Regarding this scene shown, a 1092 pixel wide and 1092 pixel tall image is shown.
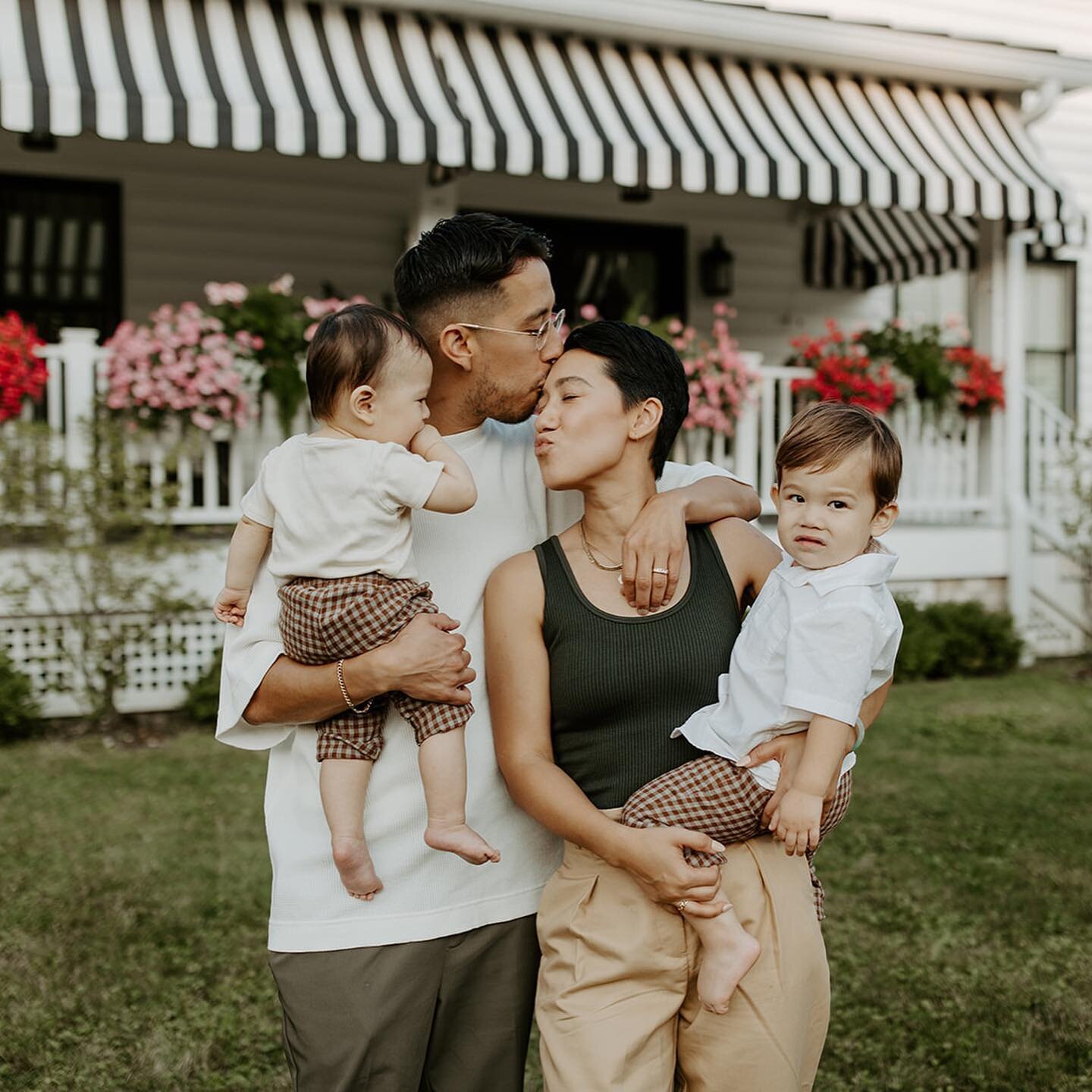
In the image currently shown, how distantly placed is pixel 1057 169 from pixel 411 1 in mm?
7202

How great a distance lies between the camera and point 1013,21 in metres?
12.2

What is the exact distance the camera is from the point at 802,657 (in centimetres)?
205

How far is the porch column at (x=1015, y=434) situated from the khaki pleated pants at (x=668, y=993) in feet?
26.0

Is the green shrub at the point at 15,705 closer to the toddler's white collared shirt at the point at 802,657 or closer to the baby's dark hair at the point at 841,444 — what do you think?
the toddler's white collared shirt at the point at 802,657

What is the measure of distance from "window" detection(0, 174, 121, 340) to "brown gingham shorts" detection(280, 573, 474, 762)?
26.4 ft

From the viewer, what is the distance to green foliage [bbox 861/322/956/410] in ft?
29.3

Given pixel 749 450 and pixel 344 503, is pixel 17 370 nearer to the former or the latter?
pixel 749 450

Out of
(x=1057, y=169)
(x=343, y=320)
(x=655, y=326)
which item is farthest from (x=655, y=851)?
(x=1057, y=169)

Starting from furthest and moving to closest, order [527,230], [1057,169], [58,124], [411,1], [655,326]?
[1057,169], [655,326], [411,1], [58,124], [527,230]

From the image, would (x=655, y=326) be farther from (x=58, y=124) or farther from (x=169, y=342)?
(x=58, y=124)

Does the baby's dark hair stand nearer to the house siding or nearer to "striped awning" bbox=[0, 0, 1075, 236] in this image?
"striped awning" bbox=[0, 0, 1075, 236]

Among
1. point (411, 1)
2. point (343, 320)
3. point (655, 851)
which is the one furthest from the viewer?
point (411, 1)

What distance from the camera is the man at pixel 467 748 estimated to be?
6.89 ft

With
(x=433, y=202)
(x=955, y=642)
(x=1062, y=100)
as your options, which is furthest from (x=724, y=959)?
(x=1062, y=100)
